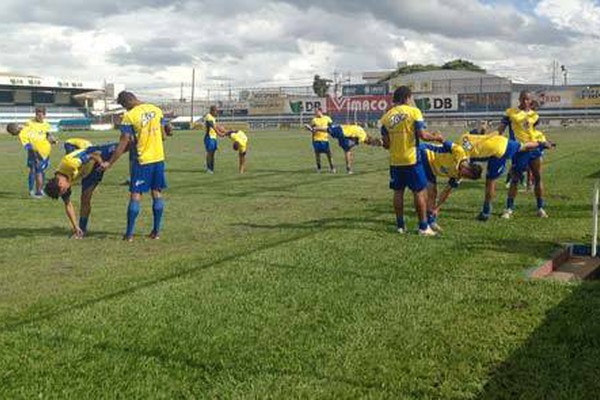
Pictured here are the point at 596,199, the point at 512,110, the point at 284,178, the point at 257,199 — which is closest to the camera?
the point at 596,199

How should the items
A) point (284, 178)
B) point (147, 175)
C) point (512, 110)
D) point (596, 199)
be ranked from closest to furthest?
point (596, 199), point (147, 175), point (512, 110), point (284, 178)

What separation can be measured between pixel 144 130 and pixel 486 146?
508 centimetres

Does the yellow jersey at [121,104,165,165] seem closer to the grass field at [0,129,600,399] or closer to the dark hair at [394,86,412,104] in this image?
the grass field at [0,129,600,399]

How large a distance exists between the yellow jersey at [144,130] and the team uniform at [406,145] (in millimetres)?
3195

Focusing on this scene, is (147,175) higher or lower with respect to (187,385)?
higher

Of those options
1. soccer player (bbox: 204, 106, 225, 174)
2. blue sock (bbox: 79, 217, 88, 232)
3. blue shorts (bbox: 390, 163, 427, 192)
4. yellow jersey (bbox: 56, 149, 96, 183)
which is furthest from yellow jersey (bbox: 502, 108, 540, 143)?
soccer player (bbox: 204, 106, 225, 174)

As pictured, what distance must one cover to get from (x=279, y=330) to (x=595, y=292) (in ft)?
10.0

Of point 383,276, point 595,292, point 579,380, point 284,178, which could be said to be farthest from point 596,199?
point 284,178

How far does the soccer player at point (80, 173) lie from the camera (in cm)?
977

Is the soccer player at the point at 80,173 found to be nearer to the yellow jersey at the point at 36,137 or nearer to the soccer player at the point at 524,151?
the yellow jersey at the point at 36,137

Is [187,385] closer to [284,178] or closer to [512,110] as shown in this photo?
[512,110]

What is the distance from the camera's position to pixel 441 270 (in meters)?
7.45

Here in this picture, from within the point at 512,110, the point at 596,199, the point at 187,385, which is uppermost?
the point at 512,110

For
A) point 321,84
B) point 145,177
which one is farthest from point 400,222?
point 321,84
